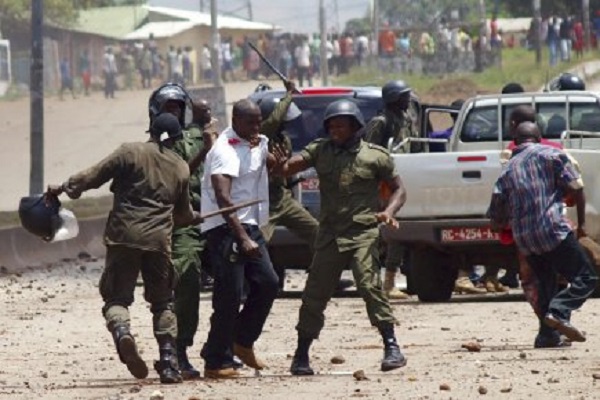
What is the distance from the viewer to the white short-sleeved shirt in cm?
1249

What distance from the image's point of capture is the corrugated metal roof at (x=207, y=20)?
81500 mm

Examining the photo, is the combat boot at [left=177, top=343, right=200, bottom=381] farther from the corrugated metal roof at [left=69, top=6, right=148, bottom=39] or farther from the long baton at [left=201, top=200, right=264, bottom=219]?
the corrugated metal roof at [left=69, top=6, right=148, bottom=39]

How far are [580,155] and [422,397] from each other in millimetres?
6565

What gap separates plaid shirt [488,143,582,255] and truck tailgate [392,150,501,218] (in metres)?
4.04

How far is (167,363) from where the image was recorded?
1222 centimetres

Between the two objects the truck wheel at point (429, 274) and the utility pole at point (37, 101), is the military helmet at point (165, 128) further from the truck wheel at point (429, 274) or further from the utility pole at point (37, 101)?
the utility pole at point (37, 101)

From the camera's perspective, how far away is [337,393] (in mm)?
11516

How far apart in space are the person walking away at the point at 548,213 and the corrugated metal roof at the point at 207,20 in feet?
213

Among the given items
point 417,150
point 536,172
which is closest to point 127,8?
point 417,150

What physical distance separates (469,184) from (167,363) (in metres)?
6.22

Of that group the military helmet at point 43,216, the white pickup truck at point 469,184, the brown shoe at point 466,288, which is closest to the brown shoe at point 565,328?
the military helmet at point 43,216

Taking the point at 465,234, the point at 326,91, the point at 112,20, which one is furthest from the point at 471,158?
the point at 112,20

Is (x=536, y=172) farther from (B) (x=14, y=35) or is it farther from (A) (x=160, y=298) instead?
(B) (x=14, y=35)

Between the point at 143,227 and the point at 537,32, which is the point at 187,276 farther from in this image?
the point at 537,32
